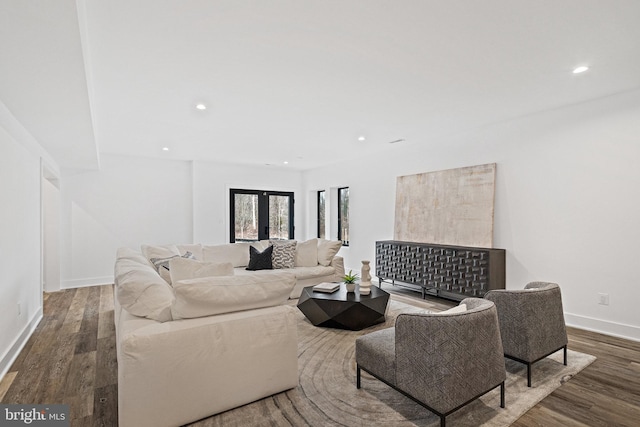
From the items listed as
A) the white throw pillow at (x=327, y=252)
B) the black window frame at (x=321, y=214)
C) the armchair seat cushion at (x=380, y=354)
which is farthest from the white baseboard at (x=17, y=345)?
the black window frame at (x=321, y=214)

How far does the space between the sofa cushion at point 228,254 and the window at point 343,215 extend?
2.50 m

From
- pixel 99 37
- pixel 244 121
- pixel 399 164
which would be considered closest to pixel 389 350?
pixel 99 37

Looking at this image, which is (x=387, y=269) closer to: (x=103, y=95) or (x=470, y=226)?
(x=470, y=226)

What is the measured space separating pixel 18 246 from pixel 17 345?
0.96 metres

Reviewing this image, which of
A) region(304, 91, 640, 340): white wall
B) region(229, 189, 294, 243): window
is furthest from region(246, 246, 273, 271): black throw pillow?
region(304, 91, 640, 340): white wall

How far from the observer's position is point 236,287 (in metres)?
2.14

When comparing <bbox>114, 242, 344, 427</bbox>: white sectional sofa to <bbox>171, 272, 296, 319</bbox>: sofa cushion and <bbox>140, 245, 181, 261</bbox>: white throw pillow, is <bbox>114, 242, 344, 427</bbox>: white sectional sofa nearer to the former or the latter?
<bbox>171, 272, 296, 319</bbox>: sofa cushion

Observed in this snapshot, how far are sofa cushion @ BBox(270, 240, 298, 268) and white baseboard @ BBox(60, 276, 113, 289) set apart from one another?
339 cm

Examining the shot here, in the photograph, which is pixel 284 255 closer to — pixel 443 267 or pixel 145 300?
pixel 443 267

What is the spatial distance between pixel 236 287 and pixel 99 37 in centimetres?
196

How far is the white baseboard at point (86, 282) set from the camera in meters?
5.82

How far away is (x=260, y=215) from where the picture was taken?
7.96 metres

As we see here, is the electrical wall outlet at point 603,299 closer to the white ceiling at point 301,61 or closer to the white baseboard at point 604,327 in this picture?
the white baseboard at point 604,327

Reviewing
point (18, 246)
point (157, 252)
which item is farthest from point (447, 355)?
Answer: point (18, 246)
